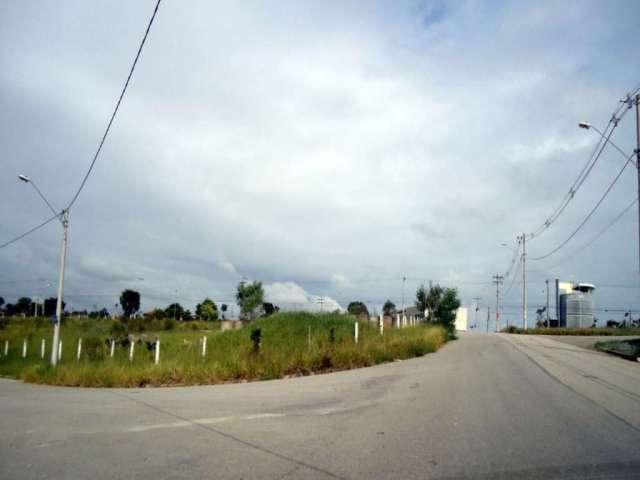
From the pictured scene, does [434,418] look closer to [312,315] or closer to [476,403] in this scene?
[476,403]

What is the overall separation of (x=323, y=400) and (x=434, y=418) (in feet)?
12.3

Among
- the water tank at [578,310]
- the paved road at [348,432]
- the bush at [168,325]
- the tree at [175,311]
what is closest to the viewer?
the paved road at [348,432]

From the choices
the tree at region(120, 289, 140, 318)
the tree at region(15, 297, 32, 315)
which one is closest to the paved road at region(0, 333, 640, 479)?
the tree at region(120, 289, 140, 318)

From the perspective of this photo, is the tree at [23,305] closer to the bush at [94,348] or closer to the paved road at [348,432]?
the bush at [94,348]

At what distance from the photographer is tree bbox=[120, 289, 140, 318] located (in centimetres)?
12800

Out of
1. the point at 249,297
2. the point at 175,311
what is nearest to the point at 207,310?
the point at 175,311

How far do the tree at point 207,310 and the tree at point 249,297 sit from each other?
3408cm

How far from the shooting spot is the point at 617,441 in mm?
7906

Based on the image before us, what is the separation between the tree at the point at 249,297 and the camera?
8406cm

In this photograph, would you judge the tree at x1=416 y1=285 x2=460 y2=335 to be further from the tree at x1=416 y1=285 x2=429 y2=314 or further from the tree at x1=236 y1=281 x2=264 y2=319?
the tree at x1=236 y1=281 x2=264 y2=319

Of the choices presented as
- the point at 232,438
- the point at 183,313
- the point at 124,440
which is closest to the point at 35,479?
the point at 124,440

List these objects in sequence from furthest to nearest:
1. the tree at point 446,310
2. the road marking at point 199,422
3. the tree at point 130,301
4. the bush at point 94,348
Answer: the tree at point 130,301
the tree at point 446,310
the bush at point 94,348
the road marking at point 199,422

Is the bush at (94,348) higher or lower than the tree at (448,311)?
lower

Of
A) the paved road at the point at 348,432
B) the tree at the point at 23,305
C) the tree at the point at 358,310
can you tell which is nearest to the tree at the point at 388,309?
the tree at the point at 358,310
